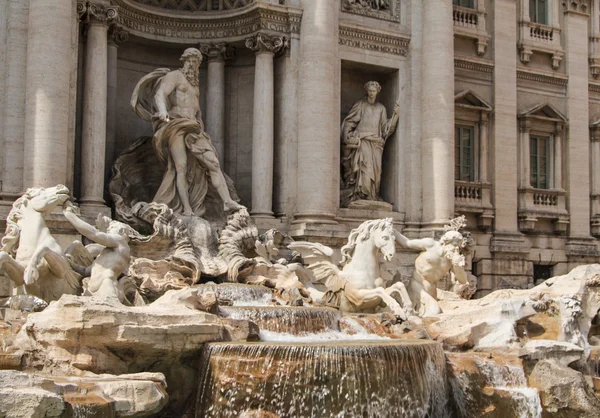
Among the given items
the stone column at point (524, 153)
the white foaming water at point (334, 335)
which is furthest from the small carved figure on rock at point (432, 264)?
the stone column at point (524, 153)

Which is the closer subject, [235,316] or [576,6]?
[235,316]

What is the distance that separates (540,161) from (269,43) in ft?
30.7

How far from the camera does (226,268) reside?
1753cm

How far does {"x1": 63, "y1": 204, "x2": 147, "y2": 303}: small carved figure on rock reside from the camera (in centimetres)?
1414

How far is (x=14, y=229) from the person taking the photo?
14320 millimetres

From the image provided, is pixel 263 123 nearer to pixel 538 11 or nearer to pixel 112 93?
pixel 112 93

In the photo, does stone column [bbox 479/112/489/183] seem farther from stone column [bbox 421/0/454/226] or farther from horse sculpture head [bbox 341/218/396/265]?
horse sculpture head [bbox 341/218/396/265]

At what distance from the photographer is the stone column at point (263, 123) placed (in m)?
20.1

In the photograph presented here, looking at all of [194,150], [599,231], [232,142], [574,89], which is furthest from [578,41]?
[194,150]

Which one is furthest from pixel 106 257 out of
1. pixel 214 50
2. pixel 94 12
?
pixel 214 50

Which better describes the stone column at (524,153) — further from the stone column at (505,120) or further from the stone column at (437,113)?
the stone column at (437,113)

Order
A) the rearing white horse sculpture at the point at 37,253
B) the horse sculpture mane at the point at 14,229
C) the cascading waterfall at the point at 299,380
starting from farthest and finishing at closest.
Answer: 1. the horse sculpture mane at the point at 14,229
2. the rearing white horse sculpture at the point at 37,253
3. the cascading waterfall at the point at 299,380

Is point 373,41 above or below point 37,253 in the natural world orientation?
above

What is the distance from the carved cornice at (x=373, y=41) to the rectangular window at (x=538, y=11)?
5.69 meters
